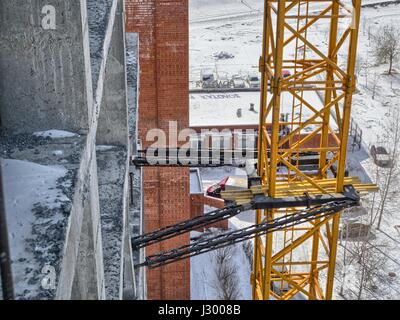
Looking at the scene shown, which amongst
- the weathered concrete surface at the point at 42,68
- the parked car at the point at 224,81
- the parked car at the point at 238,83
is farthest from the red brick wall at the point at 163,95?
the parked car at the point at 238,83

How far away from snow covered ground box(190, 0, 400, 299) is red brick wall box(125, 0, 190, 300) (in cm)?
209

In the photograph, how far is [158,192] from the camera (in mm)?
13211

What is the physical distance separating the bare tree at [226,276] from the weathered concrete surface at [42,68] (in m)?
11.3

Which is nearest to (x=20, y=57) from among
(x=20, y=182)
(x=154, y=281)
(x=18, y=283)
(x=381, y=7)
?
(x=20, y=182)

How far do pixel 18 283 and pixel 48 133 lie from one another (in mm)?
1369

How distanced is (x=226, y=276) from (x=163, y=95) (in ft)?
16.3

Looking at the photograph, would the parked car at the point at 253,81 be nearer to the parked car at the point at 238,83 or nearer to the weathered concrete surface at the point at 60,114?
the parked car at the point at 238,83

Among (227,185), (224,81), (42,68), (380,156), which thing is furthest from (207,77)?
(42,68)

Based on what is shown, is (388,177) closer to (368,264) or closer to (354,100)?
(368,264)

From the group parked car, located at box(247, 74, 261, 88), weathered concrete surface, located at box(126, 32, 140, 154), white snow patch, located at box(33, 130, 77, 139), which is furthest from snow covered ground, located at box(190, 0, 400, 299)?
white snow patch, located at box(33, 130, 77, 139)

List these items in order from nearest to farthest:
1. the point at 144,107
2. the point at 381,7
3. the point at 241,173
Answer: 1. the point at 144,107
2. the point at 241,173
3. the point at 381,7

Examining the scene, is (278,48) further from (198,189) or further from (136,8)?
(198,189)

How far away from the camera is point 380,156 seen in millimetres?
22000

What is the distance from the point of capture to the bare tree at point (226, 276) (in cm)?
1440
